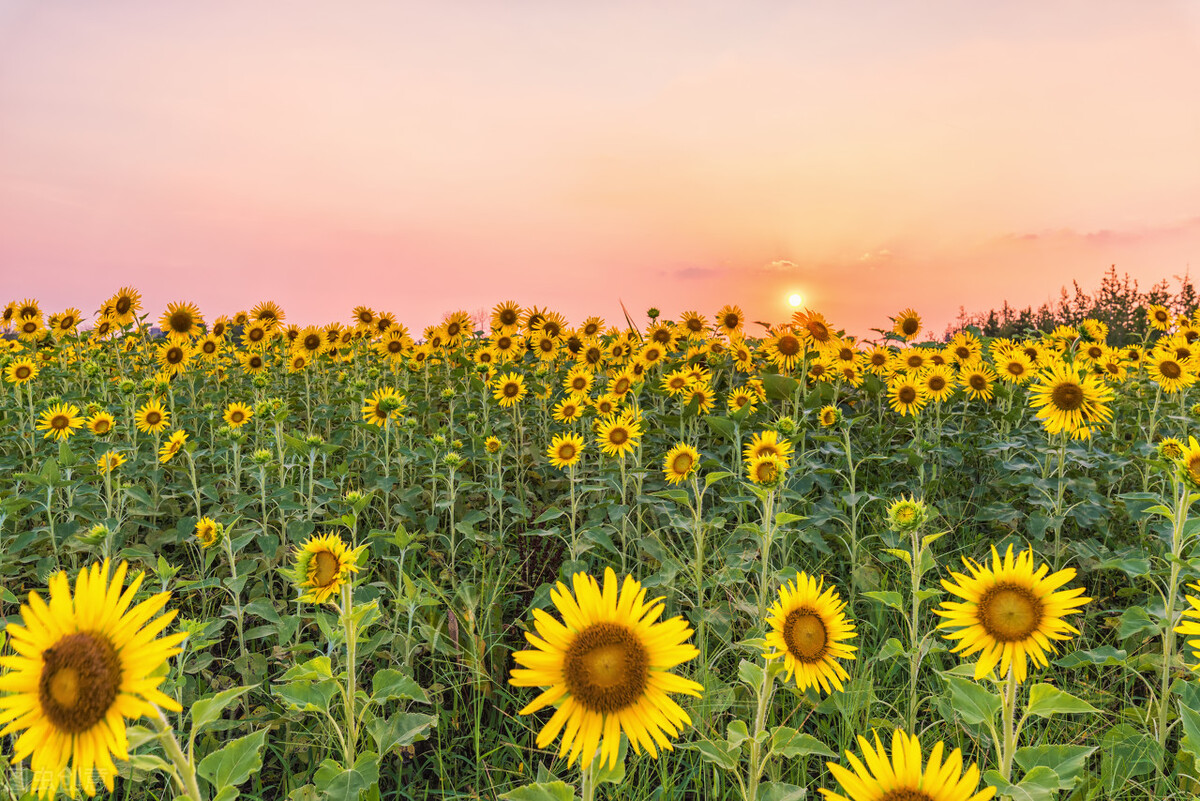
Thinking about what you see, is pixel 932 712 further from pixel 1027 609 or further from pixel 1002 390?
pixel 1002 390

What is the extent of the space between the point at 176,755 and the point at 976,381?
18.7ft

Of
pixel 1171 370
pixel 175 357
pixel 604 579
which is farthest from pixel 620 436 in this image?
pixel 175 357

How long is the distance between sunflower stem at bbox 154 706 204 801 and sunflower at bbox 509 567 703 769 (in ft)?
1.86

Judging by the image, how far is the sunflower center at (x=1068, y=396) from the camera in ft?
Answer: 12.5

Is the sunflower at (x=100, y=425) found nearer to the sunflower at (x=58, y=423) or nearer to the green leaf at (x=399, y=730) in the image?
the sunflower at (x=58, y=423)


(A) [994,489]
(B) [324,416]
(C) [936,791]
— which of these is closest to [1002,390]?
(A) [994,489]

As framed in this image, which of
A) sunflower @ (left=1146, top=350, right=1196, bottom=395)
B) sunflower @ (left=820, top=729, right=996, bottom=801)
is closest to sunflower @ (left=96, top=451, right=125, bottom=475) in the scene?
sunflower @ (left=820, top=729, right=996, bottom=801)

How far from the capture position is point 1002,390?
16.6 feet

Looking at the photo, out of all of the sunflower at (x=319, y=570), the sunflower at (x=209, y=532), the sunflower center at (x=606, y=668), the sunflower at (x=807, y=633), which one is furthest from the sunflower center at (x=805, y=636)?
the sunflower at (x=209, y=532)

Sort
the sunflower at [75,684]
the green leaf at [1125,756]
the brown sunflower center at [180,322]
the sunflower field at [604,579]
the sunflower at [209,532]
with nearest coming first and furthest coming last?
1. the sunflower at [75,684]
2. the sunflower field at [604,579]
3. the green leaf at [1125,756]
4. the sunflower at [209,532]
5. the brown sunflower center at [180,322]

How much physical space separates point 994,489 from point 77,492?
20.4 feet

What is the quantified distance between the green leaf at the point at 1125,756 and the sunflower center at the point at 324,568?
2.55 m

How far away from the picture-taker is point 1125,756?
93.9 inches

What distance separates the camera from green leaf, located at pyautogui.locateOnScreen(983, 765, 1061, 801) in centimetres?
141
